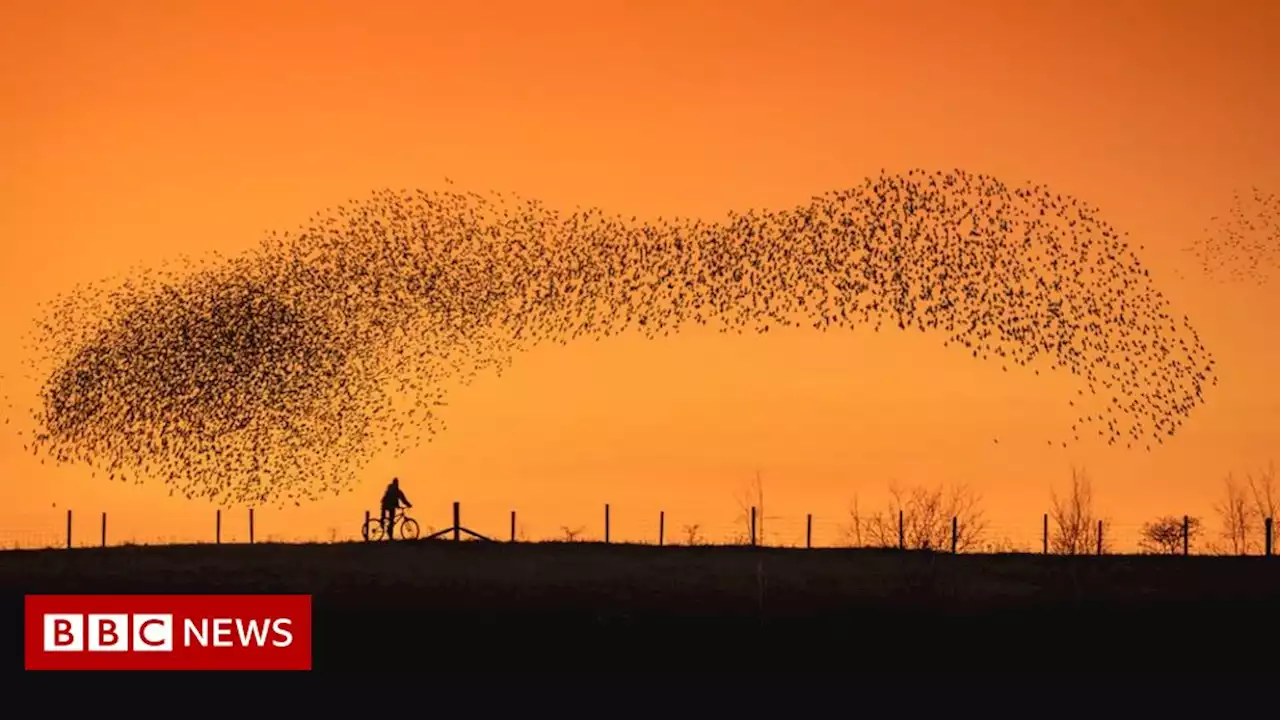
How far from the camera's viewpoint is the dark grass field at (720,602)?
122ft

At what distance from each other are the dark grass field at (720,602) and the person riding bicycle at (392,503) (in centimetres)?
150

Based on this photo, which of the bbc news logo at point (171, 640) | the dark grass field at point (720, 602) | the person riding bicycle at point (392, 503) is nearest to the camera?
the bbc news logo at point (171, 640)

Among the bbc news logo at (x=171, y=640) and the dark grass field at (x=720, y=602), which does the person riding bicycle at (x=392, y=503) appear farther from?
the bbc news logo at (x=171, y=640)

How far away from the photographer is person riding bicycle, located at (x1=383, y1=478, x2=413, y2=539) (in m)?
62.6

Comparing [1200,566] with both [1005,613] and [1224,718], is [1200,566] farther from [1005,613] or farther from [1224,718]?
→ [1224,718]

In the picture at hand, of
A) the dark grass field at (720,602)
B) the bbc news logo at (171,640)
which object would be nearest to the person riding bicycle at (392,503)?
the dark grass field at (720,602)

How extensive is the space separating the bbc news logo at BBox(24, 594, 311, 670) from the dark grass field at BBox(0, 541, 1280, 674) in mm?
840

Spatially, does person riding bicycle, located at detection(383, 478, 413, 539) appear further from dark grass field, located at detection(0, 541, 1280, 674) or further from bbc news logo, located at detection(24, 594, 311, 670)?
bbc news logo, located at detection(24, 594, 311, 670)

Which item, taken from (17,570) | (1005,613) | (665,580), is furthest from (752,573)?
(17,570)

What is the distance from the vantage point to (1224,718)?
3045 cm

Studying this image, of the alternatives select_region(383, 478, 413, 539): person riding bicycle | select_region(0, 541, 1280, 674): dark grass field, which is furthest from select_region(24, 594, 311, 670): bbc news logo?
select_region(383, 478, 413, 539): person riding bicycle

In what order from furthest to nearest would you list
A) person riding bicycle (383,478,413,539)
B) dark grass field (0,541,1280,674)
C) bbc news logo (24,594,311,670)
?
1. person riding bicycle (383,478,413,539)
2. dark grass field (0,541,1280,674)
3. bbc news logo (24,594,311,670)

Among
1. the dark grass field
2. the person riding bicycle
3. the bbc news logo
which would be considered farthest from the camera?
the person riding bicycle

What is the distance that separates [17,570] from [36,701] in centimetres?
2685
